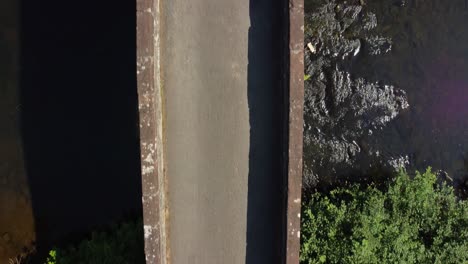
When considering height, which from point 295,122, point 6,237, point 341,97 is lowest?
point 6,237

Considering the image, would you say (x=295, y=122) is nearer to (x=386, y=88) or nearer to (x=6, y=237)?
(x=386, y=88)

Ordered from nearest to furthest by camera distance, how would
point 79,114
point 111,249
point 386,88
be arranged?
1. point 111,249
2. point 386,88
3. point 79,114

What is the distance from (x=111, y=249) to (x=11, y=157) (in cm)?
216

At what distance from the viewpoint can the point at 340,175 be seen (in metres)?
6.65

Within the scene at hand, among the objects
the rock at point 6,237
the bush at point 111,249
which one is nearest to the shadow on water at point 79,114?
the rock at point 6,237

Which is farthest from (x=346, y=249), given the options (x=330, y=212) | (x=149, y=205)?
(x=149, y=205)

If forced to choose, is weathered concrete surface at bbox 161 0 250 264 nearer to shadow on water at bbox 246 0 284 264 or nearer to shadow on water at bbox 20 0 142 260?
shadow on water at bbox 246 0 284 264

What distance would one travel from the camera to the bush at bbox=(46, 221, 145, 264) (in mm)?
5539

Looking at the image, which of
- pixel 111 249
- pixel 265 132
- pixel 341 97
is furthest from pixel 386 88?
pixel 111 249

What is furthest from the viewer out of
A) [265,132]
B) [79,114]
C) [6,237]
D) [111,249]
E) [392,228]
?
[6,237]

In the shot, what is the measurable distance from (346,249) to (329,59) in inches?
97.6

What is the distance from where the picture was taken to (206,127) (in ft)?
14.2

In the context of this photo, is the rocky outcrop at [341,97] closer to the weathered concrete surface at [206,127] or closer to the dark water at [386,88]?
the dark water at [386,88]

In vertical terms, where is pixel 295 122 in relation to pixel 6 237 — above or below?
above
